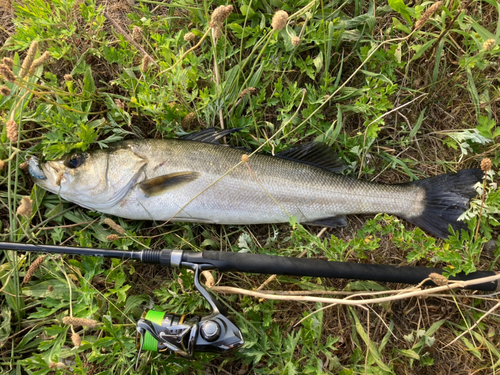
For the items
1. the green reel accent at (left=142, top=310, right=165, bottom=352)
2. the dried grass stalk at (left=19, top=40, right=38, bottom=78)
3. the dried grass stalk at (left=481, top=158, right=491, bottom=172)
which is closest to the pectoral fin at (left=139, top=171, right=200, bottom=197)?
the green reel accent at (left=142, top=310, right=165, bottom=352)

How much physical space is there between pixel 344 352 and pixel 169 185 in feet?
6.55

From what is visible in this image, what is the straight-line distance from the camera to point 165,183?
9.33 ft

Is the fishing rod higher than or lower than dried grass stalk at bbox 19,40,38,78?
lower

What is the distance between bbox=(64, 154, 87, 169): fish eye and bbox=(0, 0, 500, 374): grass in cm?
9

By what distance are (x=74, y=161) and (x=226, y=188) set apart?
125 centimetres

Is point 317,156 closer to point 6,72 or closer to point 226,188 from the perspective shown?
point 226,188

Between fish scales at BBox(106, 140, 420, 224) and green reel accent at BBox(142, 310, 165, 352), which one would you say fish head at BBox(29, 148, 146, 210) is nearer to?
fish scales at BBox(106, 140, 420, 224)

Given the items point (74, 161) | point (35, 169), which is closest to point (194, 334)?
point (74, 161)

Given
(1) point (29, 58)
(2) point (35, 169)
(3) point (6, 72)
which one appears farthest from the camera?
(2) point (35, 169)

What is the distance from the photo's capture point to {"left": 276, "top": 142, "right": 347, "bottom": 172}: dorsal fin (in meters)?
3.01

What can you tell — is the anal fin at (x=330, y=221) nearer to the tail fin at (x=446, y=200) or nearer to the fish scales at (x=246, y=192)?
the fish scales at (x=246, y=192)

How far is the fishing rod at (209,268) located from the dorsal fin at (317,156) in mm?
906

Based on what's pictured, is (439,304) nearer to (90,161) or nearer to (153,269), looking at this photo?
(153,269)

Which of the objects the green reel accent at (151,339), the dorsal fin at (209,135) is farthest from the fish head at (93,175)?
the green reel accent at (151,339)
